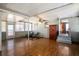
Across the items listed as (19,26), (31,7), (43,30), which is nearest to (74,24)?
(43,30)

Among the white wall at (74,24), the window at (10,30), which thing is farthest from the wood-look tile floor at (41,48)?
the white wall at (74,24)

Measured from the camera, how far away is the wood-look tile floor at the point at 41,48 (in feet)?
8.29

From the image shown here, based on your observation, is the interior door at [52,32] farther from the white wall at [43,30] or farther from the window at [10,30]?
the window at [10,30]

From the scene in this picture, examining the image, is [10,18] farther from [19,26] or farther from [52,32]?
[52,32]

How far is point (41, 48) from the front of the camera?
2592 mm

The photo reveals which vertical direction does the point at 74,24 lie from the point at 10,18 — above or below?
below

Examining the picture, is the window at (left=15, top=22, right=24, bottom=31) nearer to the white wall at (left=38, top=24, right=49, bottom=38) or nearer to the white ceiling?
the white ceiling

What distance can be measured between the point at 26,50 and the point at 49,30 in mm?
730

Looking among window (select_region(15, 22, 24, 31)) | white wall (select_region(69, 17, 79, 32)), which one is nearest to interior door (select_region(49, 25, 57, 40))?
white wall (select_region(69, 17, 79, 32))

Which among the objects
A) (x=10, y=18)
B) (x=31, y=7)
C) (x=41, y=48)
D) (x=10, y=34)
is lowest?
(x=41, y=48)

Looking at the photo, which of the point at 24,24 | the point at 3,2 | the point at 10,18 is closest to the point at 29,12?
the point at 24,24

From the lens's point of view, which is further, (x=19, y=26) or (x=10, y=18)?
(x=19, y=26)

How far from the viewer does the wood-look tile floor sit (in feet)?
8.29

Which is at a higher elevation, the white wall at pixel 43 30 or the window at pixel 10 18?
the window at pixel 10 18
